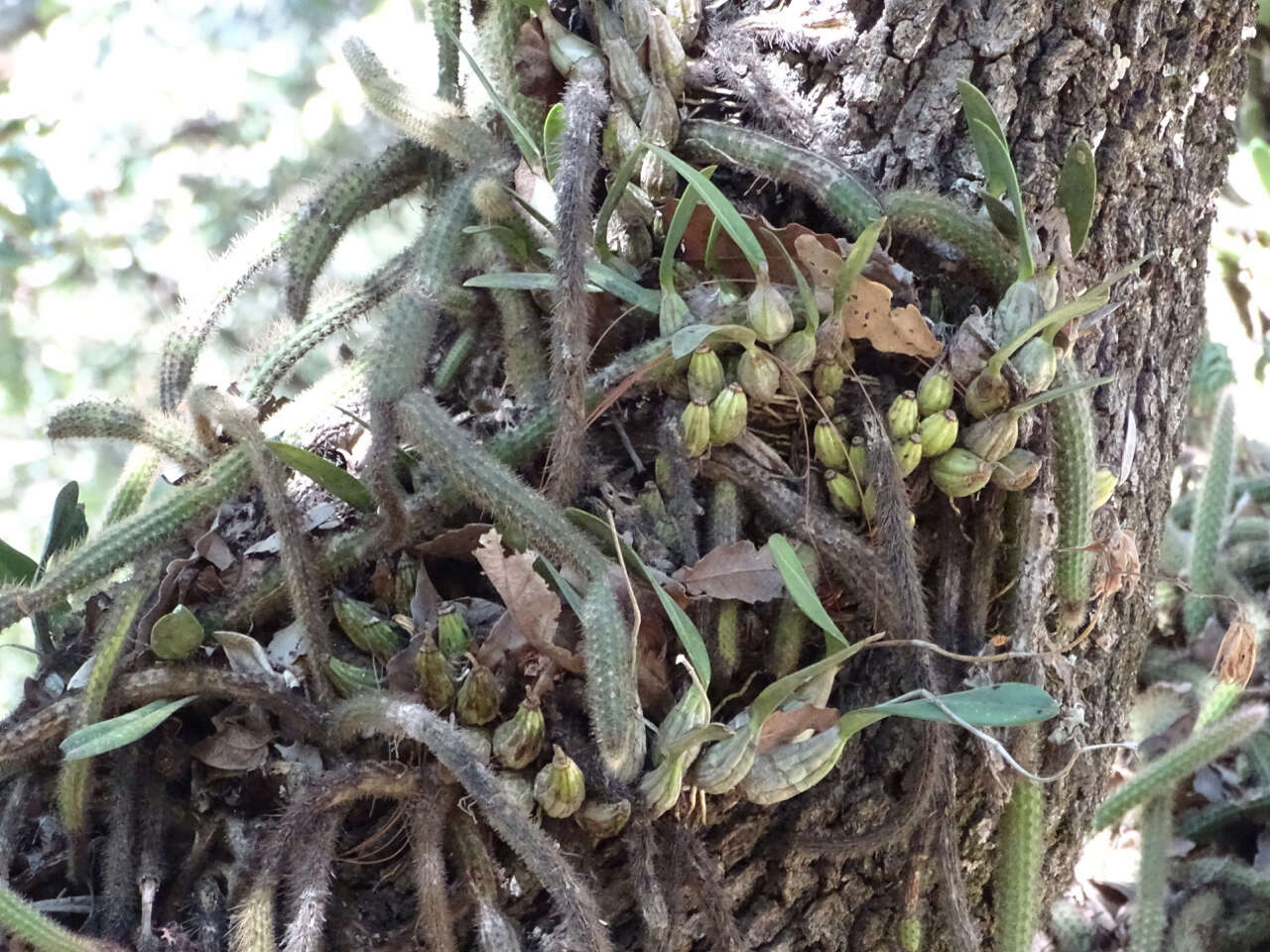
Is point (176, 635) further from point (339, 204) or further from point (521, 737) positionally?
point (339, 204)

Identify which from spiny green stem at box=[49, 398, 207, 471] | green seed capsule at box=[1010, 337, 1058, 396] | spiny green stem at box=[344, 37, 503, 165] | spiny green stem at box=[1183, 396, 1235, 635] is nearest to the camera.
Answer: green seed capsule at box=[1010, 337, 1058, 396]

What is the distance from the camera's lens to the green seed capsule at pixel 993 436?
945 millimetres

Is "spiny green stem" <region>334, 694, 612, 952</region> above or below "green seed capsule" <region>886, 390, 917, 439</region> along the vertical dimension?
below

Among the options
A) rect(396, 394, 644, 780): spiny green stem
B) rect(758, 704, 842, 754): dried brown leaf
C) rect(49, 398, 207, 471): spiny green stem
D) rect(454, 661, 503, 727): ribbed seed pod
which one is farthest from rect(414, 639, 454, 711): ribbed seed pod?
rect(49, 398, 207, 471): spiny green stem

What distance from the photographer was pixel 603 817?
0.89 meters

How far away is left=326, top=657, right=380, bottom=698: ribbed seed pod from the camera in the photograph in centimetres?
97

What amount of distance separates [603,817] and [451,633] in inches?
8.3

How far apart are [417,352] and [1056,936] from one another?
123 cm

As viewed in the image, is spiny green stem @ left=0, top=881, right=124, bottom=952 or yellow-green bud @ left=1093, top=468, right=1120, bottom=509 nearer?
spiny green stem @ left=0, top=881, right=124, bottom=952

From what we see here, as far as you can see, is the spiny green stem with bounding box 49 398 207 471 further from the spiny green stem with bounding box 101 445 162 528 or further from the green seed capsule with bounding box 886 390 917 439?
the green seed capsule with bounding box 886 390 917 439

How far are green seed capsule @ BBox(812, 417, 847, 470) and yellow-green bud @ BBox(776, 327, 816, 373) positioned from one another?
2.2 inches

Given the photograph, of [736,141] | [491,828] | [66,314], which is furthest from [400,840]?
[66,314]

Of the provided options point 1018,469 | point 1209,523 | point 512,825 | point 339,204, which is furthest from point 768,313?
point 1209,523

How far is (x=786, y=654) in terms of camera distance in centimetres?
98
